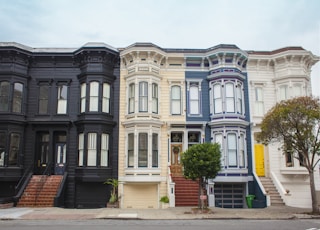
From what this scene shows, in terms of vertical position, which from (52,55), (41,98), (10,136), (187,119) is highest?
(52,55)

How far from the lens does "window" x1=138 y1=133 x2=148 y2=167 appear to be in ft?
68.8

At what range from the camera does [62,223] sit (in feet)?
44.0

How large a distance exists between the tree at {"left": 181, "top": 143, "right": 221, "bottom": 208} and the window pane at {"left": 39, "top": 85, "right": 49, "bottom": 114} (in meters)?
11.0

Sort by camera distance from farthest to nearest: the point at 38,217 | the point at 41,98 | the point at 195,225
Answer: the point at 41,98 → the point at 38,217 → the point at 195,225

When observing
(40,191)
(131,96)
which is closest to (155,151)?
(131,96)

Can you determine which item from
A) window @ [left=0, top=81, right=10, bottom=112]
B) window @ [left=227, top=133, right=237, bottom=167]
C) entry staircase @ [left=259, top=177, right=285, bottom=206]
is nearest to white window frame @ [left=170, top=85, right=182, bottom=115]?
window @ [left=227, top=133, right=237, bottom=167]

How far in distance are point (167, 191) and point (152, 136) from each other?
3746 millimetres

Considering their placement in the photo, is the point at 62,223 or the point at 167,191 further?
the point at 167,191

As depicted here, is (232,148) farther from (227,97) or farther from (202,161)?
(202,161)

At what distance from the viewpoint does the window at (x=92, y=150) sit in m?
20.9

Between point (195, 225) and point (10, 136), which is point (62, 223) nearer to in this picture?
point (195, 225)

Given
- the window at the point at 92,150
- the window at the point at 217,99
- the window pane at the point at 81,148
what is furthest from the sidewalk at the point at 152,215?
the window at the point at 217,99

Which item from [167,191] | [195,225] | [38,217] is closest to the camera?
[195,225]

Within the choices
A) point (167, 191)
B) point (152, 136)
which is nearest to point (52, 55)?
point (152, 136)
